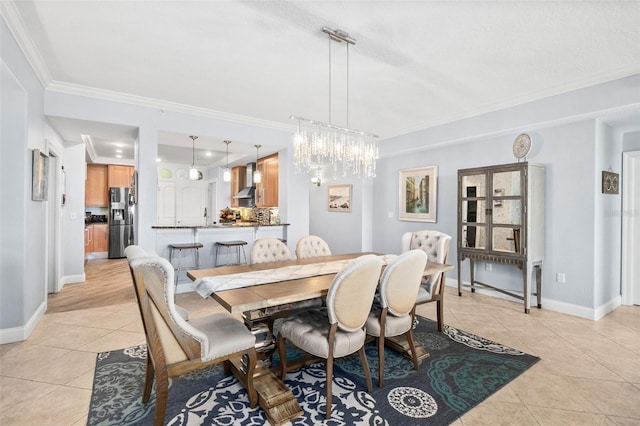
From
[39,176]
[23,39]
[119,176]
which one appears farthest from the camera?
[119,176]

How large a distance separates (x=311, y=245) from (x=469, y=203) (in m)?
2.46

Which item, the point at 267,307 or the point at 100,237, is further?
the point at 100,237

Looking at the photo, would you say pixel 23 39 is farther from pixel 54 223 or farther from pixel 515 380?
pixel 515 380

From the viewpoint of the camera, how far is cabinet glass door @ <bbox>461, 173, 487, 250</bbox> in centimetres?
434

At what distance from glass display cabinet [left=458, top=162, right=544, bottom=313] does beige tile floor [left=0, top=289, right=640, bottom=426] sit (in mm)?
650

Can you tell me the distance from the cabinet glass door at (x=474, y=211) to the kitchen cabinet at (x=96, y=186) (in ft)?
26.7

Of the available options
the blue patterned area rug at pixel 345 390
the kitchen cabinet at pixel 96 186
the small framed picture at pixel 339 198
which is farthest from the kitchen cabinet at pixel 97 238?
the blue patterned area rug at pixel 345 390

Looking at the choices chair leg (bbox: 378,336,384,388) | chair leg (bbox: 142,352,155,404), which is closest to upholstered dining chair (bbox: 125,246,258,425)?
chair leg (bbox: 142,352,155,404)

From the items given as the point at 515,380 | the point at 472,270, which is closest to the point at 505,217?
the point at 472,270

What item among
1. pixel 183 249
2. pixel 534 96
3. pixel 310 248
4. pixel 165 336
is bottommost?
pixel 165 336

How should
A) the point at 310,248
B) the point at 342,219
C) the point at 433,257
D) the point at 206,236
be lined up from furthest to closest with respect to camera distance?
the point at 342,219 → the point at 206,236 → the point at 310,248 → the point at 433,257

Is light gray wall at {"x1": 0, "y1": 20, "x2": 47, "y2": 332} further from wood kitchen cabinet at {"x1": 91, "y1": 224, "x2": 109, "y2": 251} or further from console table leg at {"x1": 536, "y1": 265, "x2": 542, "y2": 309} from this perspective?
console table leg at {"x1": 536, "y1": 265, "x2": 542, "y2": 309}

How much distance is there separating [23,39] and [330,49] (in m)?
2.64

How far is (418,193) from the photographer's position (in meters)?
5.67
